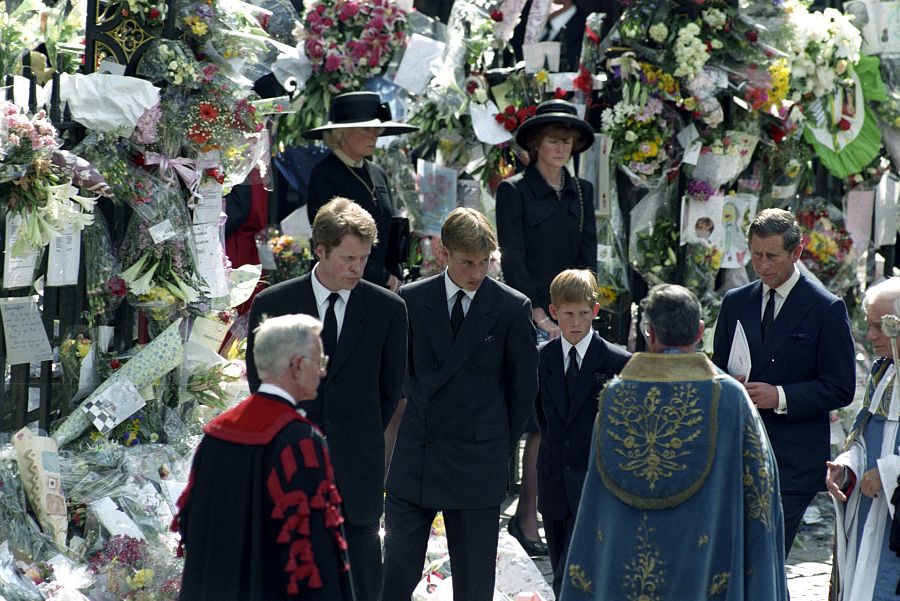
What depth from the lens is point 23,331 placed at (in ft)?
19.4

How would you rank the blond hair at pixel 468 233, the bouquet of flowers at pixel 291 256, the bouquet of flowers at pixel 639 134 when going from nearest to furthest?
the blond hair at pixel 468 233, the bouquet of flowers at pixel 639 134, the bouquet of flowers at pixel 291 256

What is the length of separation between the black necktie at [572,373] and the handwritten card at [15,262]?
7.53ft

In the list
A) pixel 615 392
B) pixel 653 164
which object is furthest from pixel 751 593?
pixel 653 164

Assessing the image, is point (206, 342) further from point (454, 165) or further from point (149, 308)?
point (454, 165)

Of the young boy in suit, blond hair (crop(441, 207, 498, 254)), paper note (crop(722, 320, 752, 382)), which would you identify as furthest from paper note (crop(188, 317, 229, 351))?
paper note (crop(722, 320, 752, 382))

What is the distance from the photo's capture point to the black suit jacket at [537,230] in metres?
7.41

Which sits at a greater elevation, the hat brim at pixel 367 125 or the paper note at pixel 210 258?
the hat brim at pixel 367 125

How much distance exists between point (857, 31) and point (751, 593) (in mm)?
5752

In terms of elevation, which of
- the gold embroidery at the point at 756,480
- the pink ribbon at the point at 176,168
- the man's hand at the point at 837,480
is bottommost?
the man's hand at the point at 837,480

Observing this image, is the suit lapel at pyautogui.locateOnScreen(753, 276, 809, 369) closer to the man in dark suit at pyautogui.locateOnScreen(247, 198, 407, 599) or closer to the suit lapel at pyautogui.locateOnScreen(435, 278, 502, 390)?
the suit lapel at pyautogui.locateOnScreen(435, 278, 502, 390)

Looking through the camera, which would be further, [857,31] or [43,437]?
[857,31]

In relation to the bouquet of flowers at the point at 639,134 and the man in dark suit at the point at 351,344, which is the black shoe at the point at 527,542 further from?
the bouquet of flowers at the point at 639,134

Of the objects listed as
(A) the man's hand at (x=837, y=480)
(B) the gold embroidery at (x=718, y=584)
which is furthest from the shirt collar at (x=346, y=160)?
(B) the gold embroidery at (x=718, y=584)

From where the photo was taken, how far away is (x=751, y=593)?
13.7ft
